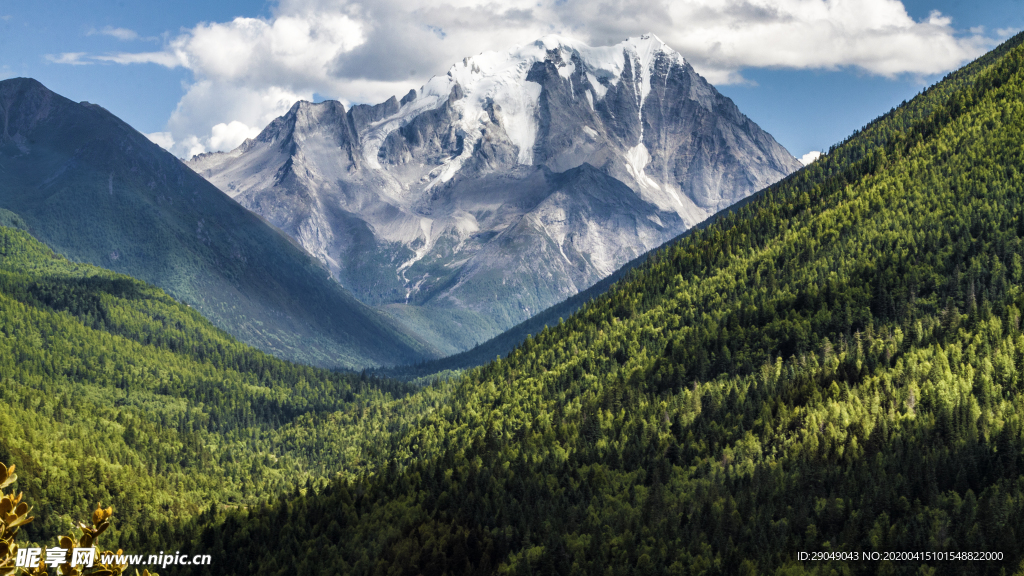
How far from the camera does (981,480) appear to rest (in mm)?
183750

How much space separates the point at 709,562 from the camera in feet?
574

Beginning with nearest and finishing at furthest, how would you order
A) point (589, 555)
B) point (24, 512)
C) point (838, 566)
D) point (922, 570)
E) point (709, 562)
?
point (24, 512) → point (922, 570) → point (838, 566) → point (709, 562) → point (589, 555)

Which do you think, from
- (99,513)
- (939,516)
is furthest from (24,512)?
(939,516)

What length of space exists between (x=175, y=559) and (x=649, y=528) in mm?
113983

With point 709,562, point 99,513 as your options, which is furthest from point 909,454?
point 99,513

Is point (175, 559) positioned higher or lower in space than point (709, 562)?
higher

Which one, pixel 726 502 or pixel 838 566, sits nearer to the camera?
pixel 838 566

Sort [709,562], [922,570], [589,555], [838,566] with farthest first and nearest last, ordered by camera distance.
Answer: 1. [589,555]
2. [709,562]
3. [838,566]
4. [922,570]

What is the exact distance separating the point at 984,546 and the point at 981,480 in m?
36.2

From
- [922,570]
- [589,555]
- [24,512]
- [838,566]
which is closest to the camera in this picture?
[24,512]

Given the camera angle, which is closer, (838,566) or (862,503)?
(838,566)

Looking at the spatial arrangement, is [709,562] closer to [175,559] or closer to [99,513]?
[175,559]

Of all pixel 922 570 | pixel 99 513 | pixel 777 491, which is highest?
pixel 99 513

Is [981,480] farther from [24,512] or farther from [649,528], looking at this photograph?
[24,512]
